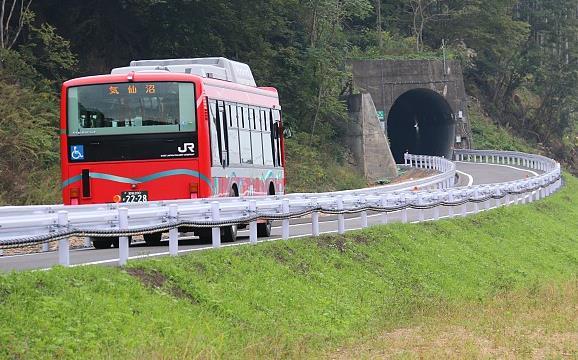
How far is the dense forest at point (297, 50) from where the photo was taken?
3394 centimetres

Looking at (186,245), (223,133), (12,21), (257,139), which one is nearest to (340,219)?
(223,133)

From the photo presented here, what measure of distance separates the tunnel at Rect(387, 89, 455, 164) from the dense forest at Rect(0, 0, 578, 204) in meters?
3.85

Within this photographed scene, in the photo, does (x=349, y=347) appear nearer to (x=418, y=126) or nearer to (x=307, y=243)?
(x=307, y=243)

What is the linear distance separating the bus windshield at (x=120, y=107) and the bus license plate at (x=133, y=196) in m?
1.14

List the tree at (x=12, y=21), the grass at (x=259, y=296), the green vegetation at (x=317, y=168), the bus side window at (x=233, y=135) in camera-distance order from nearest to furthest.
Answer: the grass at (x=259, y=296) < the bus side window at (x=233, y=135) < the tree at (x=12, y=21) < the green vegetation at (x=317, y=168)

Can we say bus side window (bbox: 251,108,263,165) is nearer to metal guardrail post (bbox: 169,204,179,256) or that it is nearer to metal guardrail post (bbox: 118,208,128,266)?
metal guardrail post (bbox: 169,204,179,256)

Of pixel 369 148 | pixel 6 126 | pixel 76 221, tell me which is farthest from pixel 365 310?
pixel 369 148

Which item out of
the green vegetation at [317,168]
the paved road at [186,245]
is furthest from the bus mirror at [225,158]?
the green vegetation at [317,168]

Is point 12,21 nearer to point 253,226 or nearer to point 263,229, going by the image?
point 263,229

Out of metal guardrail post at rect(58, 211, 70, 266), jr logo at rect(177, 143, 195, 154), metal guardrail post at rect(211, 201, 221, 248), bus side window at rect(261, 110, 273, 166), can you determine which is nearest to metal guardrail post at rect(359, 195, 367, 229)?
bus side window at rect(261, 110, 273, 166)

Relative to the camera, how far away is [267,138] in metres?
26.4

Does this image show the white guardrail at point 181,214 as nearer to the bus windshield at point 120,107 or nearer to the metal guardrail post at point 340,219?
the metal guardrail post at point 340,219

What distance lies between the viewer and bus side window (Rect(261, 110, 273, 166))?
26031mm

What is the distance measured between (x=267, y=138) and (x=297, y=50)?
27238mm
